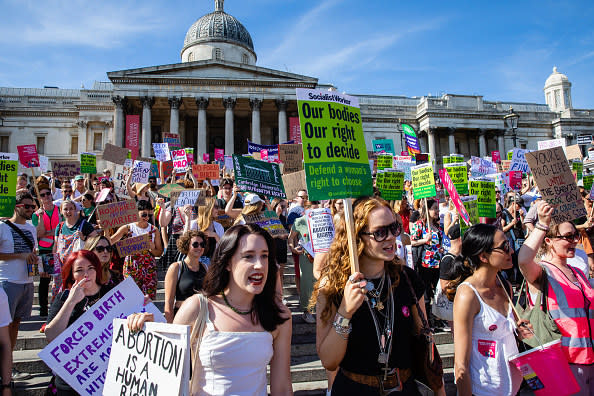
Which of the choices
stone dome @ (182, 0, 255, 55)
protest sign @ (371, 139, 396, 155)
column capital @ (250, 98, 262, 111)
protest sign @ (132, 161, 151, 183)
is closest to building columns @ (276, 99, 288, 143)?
column capital @ (250, 98, 262, 111)

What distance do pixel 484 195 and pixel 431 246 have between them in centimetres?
142

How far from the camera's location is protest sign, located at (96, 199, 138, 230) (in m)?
5.98

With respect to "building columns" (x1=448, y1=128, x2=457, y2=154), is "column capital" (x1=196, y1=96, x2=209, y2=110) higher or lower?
higher

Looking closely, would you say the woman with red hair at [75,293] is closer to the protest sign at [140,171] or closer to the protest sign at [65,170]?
the protest sign at [140,171]

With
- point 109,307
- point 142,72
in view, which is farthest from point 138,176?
point 142,72

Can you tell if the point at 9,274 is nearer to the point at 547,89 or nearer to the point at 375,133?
the point at 375,133

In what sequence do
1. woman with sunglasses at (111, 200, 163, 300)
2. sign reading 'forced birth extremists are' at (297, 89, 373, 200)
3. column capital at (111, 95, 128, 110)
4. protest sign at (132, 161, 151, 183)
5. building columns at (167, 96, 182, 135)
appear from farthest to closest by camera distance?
1. building columns at (167, 96, 182, 135)
2. column capital at (111, 95, 128, 110)
3. protest sign at (132, 161, 151, 183)
4. woman with sunglasses at (111, 200, 163, 300)
5. sign reading 'forced birth extremists are' at (297, 89, 373, 200)

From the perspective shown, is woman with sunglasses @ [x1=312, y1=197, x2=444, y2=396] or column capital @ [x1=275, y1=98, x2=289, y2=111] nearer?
woman with sunglasses @ [x1=312, y1=197, x2=444, y2=396]

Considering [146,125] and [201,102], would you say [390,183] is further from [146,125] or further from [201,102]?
[146,125]

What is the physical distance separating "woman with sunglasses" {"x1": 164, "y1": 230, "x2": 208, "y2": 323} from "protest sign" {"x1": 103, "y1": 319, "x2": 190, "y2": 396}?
1764mm

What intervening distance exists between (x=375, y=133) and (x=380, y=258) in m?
42.6


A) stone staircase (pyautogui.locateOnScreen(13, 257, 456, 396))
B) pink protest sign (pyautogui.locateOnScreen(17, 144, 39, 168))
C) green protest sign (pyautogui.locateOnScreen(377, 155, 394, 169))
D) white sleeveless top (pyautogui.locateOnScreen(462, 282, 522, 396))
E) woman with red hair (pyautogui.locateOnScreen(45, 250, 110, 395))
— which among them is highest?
pink protest sign (pyautogui.locateOnScreen(17, 144, 39, 168))

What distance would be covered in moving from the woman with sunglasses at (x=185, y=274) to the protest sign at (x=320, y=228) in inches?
58.6

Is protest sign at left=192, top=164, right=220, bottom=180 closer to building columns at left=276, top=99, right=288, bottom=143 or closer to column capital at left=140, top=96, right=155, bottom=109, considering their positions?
building columns at left=276, top=99, right=288, bottom=143
